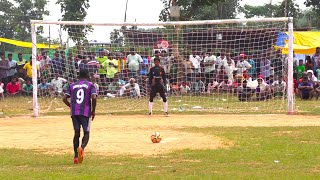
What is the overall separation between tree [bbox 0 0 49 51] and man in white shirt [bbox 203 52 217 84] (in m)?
38.1

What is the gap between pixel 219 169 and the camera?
11359 millimetres

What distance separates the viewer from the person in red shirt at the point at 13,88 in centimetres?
3061

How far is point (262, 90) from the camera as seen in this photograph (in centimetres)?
2761

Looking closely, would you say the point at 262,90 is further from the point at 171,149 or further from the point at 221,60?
the point at 171,149

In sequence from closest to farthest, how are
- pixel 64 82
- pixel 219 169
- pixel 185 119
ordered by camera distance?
pixel 219 169, pixel 185 119, pixel 64 82

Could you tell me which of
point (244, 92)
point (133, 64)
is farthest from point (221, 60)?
point (133, 64)

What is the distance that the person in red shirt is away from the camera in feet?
100

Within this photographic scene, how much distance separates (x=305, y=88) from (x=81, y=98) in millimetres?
18734

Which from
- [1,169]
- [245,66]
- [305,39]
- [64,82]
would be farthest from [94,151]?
[305,39]

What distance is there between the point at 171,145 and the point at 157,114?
9.28 meters

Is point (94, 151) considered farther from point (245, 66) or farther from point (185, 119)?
point (245, 66)

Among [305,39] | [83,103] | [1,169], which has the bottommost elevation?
[1,169]

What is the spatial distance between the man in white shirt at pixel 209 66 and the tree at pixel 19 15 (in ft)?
125

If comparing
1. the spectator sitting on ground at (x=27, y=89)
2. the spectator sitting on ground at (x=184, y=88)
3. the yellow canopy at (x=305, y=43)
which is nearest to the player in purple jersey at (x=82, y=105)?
the spectator sitting on ground at (x=184, y=88)
